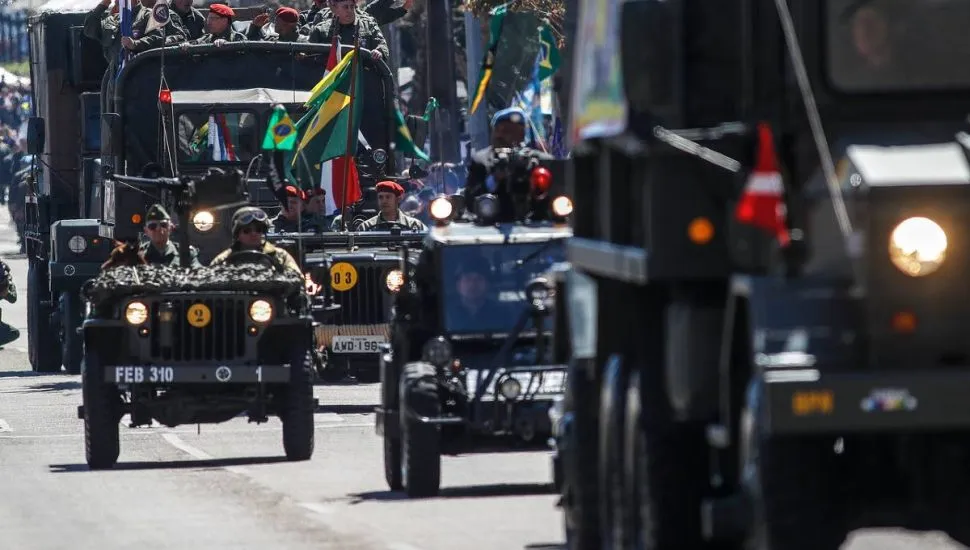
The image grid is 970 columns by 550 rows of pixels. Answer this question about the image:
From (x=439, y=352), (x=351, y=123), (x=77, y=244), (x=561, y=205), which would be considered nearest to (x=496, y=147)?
(x=561, y=205)

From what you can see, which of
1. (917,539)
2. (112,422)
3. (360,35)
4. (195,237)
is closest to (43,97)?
(360,35)

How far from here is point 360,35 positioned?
26.0 m

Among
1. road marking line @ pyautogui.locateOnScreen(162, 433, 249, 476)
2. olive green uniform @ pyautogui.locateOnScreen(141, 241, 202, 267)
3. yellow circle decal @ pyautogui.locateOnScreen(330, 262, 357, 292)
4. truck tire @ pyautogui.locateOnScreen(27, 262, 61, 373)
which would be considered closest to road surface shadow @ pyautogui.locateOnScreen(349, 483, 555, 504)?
road marking line @ pyautogui.locateOnScreen(162, 433, 249, 476)

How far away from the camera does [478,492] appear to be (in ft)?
50.9

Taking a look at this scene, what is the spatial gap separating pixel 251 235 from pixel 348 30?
319 inches

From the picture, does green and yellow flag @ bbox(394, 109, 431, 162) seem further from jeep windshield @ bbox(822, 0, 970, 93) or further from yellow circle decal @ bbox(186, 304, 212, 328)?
jeep windshield @ bbox(822, 0, 970, 93)

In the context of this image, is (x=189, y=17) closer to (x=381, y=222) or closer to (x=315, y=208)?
(x=315, y=208)

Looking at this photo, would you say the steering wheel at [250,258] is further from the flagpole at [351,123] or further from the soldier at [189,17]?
the soldier at [189,17]

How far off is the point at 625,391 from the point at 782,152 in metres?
1.54

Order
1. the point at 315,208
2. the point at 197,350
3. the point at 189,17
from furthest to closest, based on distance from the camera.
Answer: the point at 189,17
the point at 315,208
the point at 197,350

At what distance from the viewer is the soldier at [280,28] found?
26.0 meters

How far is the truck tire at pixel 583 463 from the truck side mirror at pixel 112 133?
13686 millimetres

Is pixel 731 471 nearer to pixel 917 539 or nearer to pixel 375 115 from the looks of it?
pixel 917 539

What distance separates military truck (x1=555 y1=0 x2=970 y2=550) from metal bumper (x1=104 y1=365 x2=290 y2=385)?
7.30 meters
